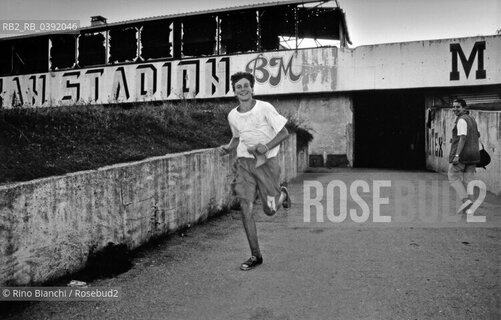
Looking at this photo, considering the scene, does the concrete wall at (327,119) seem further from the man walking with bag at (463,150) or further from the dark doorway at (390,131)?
the man walking with bag at (463,150)

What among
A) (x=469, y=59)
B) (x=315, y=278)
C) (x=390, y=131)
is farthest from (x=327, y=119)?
(x=315, y=278)

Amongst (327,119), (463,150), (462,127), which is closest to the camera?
(462,127)

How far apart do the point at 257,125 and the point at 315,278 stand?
1559 millimetres

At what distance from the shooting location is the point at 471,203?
683cm

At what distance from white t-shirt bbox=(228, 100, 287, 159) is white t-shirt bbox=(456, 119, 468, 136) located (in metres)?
3.87

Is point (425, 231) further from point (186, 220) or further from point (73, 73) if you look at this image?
point (73, 73)

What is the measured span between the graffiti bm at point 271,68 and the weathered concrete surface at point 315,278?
14251mm

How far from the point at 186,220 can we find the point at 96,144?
1.57m

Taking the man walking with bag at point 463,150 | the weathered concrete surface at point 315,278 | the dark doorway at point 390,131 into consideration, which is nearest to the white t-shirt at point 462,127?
the man walking with bag at point 463,150

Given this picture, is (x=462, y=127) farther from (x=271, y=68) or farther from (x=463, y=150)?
(x=271, y=68)

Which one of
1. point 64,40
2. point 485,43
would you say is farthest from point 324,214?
point 64,40

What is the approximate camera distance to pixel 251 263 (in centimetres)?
412

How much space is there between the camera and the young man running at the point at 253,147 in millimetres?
4113

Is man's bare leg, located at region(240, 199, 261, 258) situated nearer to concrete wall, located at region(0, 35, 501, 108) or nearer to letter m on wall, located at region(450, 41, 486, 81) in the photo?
concrete wall, located at region(0, 35, 501, 108)
